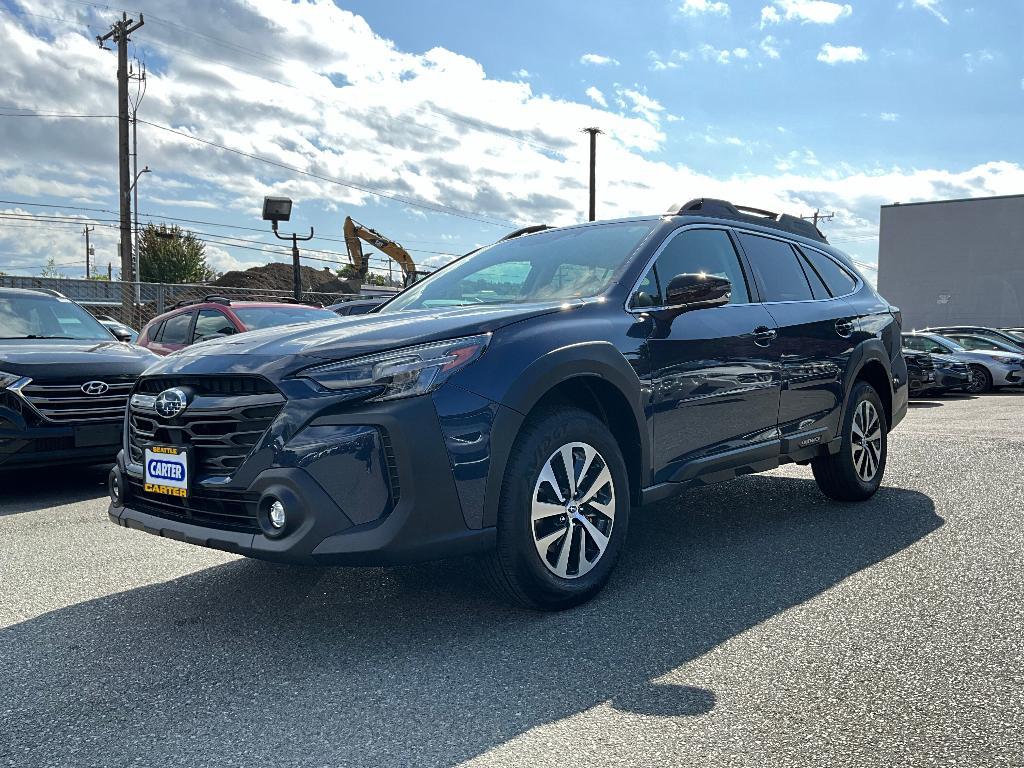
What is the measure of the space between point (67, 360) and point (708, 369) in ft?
15.2

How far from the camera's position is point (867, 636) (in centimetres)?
344

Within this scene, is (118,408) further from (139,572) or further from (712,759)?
(712,759)

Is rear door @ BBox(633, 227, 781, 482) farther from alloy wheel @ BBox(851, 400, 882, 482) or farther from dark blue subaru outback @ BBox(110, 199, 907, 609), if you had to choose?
alloy wheel @ BBox(851, 400, 882, 482)

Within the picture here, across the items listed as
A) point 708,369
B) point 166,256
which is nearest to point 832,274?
point 708,369

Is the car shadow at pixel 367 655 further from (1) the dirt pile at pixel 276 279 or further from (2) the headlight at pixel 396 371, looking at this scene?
(1) the dirt pile at pixel 276 279

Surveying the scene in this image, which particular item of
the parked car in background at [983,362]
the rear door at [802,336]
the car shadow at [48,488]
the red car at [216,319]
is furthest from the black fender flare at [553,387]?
the parked car in background at [983,362]

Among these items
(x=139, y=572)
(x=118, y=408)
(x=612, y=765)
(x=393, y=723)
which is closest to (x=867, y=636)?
(x=612, y=765)

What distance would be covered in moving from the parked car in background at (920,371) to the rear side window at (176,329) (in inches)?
522

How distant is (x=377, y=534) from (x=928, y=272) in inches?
1672

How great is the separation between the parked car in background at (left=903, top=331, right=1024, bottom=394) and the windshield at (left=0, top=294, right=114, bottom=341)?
54.8 feet

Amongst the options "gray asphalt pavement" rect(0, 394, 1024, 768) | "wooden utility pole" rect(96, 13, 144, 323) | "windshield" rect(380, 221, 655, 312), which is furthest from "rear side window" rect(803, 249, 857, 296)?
"wooden utility pole" rect(96, 13, 144, 323)

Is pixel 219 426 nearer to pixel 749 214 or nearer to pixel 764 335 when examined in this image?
pixel 764 335

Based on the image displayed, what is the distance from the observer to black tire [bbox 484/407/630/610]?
11.4 feet

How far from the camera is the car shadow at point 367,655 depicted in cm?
265
